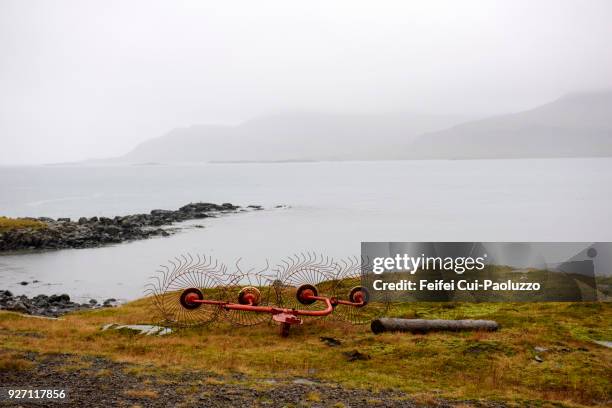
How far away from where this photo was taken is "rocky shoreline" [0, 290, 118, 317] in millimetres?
38812

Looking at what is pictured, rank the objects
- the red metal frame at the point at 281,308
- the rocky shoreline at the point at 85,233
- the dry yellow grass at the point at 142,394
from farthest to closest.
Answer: the rocky shoreline at the point at 85,233
the red metal frame at the point at 281,308
the dry yellow grass at the point at 142,394

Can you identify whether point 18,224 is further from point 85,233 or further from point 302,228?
point 302,228

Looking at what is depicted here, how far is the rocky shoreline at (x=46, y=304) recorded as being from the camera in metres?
38.8

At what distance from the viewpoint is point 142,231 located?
86.6 meters

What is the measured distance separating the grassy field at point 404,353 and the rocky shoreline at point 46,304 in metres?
14.0

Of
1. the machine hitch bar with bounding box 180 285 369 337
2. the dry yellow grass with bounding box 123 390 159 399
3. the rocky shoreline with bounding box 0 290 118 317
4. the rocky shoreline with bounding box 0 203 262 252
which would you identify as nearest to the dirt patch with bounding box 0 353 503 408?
the dry yellow grass with bounding box 123 390 159 399

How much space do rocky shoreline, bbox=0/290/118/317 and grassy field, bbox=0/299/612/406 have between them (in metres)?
14.0

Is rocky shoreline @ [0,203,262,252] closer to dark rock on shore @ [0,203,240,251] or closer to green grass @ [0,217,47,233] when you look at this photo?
dark rock on shore @ [0,203,240,251]

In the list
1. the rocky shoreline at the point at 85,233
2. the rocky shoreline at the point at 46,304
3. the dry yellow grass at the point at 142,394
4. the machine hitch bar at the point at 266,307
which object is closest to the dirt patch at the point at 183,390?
the dry yellow grass at the point at 142,394

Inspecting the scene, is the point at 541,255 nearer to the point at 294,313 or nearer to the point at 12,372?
the point at 294,313

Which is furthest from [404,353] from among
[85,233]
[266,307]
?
[85,233]

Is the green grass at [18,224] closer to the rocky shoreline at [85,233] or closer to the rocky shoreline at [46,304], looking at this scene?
the rocky shoreline at [85,233]

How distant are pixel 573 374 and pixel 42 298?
137ft

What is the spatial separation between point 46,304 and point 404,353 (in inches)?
1338
